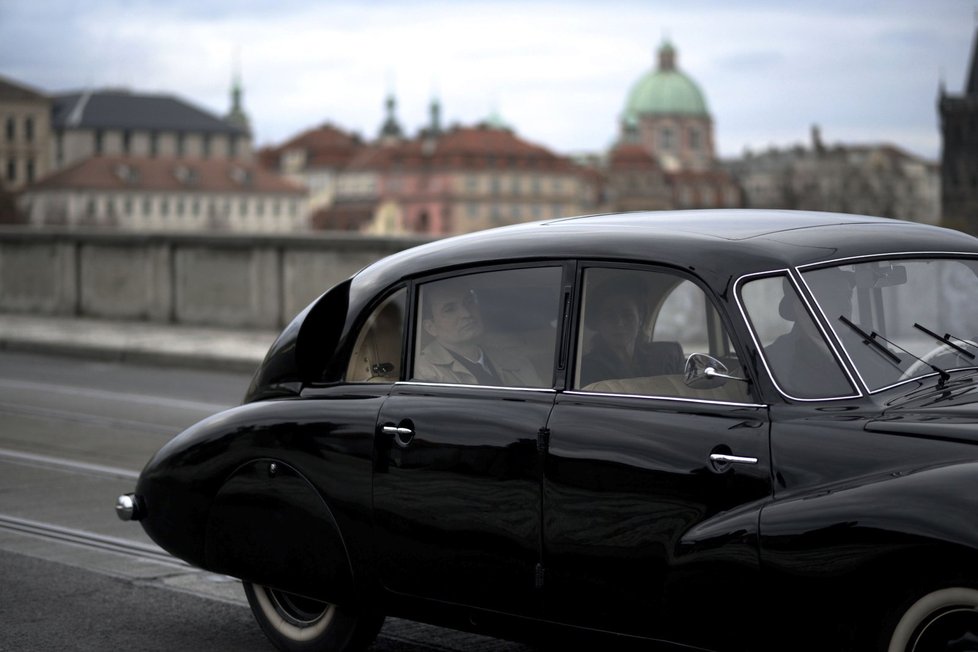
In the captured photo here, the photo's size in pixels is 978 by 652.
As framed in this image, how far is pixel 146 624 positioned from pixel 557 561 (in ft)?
7.23

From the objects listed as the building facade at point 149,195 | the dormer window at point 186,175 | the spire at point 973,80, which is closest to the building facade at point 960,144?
the spire at point 973,80

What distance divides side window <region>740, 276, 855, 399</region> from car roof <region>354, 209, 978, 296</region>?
8 cm

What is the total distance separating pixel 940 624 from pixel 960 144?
515 feet

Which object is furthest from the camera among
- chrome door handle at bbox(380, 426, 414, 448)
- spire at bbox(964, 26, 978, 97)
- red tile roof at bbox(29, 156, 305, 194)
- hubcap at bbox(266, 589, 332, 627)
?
red tile roof at bbox(29, 156, 305, 194)

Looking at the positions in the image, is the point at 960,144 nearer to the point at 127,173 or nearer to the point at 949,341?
the point at 127,173

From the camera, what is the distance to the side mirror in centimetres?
419

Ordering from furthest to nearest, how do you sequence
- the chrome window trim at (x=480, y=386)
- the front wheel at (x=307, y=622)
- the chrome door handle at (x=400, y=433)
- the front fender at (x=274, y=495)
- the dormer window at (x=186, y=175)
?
1. the dormer window at (x=186, y=175)
2. the front wheel at (x=307, y=622)
3. the front fender at (x=274, y=495)
4. the chrome door handle at (x=400, y=433)
5. the chrome window trim at (x=480, y=386)

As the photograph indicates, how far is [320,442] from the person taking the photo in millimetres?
5133

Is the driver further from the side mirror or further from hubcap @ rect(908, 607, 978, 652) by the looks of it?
hubcap @ rect(908, 607, 978, 652)

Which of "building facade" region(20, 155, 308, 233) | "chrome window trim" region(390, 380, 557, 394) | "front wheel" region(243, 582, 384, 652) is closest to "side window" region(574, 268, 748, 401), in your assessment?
"chrome window trim" region(390, 380, 557, 394)

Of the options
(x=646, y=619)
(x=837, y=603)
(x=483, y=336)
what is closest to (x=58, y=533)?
(x=483, y=336)

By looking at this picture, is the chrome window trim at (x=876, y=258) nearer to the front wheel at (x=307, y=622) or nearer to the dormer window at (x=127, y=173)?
the front wheel at (x=307, y=622)

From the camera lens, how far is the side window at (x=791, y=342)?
4109 mm

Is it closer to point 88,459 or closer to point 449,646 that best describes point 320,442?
point 449,646
